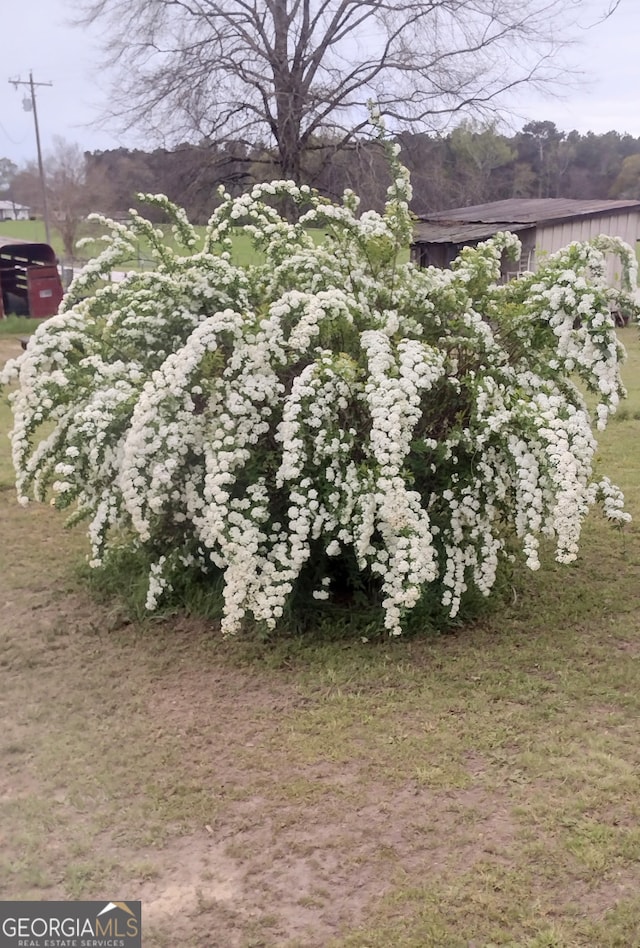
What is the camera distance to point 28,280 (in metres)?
15.0

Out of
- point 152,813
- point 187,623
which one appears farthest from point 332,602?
point 152,813

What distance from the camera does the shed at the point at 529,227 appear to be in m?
14.6

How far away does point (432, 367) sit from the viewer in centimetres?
359

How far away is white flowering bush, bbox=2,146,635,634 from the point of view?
350 centimetres

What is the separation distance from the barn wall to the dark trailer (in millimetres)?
8652

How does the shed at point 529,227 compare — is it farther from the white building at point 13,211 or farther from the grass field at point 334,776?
the white building at point 13,211

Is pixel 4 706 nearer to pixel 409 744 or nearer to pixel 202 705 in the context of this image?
pixel 202 705

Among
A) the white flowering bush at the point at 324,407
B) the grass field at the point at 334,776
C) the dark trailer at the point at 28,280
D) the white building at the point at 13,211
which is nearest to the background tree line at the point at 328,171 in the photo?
the dark trailer at the point at 28,280

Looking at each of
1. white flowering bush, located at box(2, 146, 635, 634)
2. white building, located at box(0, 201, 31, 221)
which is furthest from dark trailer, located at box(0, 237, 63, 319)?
white building, located at box(0, 201, 31, 221)

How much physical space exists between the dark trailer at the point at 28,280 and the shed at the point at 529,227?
21.4 feet

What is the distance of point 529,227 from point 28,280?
8815mm

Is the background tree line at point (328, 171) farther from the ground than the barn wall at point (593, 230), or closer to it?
farther from the ground

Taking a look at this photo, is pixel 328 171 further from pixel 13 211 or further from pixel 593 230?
pixel 13 211

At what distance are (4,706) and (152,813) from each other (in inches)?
40.0
